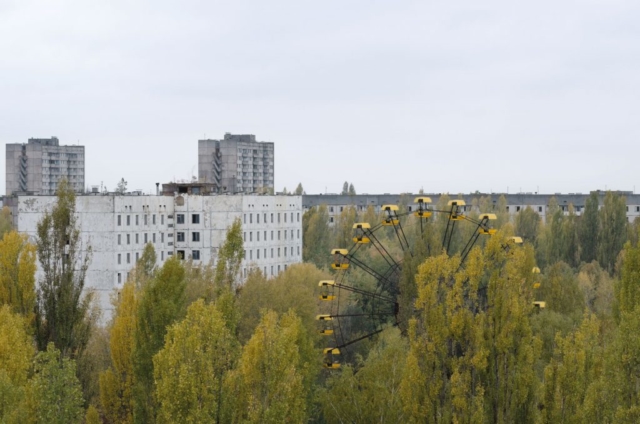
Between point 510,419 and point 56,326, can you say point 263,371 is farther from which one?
point 56,326

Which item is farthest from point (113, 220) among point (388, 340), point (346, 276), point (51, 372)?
point (51, 372)

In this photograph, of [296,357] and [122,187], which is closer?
[296,357]

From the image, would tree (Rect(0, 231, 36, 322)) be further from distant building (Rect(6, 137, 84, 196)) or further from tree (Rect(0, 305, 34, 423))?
distant building (Rect(6, 137, 84, 196))

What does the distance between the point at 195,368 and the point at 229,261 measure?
25.1 feet

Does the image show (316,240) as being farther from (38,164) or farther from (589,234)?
(38,164)

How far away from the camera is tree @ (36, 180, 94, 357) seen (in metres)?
39.5

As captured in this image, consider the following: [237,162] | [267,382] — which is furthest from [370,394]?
[237,162]

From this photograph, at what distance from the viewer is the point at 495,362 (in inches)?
1200

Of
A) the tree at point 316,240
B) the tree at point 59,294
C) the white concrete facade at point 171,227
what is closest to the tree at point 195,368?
the tree at point 59,294

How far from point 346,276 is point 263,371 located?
117 ft

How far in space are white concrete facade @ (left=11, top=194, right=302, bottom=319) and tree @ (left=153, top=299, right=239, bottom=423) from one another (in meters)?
29.2

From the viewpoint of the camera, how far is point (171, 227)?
68.5 m

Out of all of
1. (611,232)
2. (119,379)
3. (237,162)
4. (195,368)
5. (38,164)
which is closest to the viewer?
(195,368)

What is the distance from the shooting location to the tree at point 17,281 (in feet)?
132
